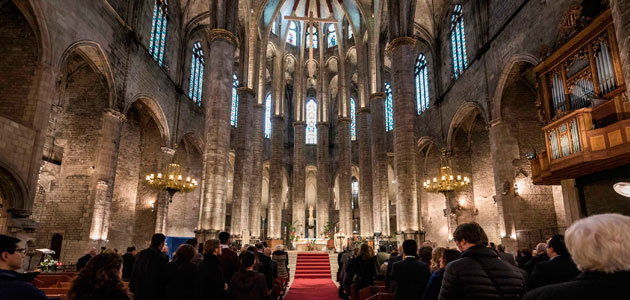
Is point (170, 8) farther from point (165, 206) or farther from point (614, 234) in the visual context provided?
point (614, 234)

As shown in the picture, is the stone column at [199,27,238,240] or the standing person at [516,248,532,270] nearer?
the standing person at [516,248,532,270]

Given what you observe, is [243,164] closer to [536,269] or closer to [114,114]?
[114,114]

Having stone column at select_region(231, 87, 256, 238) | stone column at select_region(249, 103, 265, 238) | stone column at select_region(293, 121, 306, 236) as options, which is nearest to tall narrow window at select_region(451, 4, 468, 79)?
A: stone column at select_region(293, 121, 306, 236)

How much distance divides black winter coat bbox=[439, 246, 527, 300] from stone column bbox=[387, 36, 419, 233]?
481 inches

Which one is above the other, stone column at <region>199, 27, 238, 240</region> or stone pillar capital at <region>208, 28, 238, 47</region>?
stone pillar capital at <region>208, 28, 238, 47</region>

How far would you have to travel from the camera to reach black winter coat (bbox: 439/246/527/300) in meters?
2.47

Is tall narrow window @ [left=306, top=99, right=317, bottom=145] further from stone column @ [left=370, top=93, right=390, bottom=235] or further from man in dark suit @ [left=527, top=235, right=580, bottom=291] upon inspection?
man in dark suit @ [left=527, top=235, right=580, bottom=291]

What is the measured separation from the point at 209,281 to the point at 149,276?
97cm

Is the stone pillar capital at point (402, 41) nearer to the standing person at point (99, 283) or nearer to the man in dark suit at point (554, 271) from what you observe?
the man in dark suit at point (554, 271)

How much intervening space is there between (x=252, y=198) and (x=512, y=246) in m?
14.2

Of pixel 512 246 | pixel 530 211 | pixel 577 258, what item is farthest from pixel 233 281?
pixel 530 211

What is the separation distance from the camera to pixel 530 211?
14469mm

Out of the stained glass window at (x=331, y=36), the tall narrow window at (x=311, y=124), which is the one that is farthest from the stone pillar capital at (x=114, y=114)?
the tall narrow window at (x=311, y=124)

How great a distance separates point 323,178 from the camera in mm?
26625
